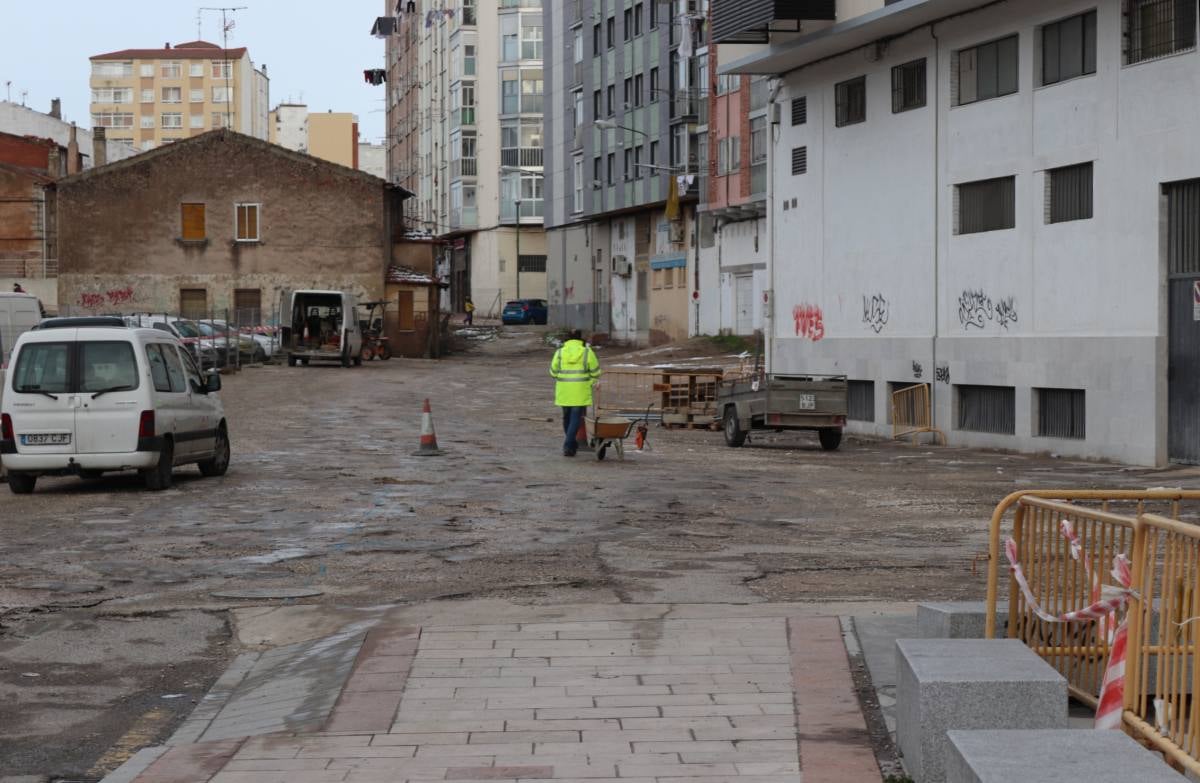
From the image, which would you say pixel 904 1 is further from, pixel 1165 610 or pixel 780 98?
pixel 1165 610

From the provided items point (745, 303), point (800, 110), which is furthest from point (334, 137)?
point (800, 110)

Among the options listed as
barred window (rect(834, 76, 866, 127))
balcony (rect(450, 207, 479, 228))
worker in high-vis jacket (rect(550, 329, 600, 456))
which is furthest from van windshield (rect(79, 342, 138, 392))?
balcony (rect(450, 207, 479, 228))

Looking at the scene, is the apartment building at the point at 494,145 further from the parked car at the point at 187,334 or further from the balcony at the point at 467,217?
the parked car at the point at 187,334

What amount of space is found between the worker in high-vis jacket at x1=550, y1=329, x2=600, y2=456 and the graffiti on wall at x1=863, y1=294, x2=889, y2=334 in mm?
9103

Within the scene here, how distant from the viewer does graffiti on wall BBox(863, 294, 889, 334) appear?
30391 mm

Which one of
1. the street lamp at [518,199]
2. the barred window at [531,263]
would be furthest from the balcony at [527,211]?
the barred window at [531,263]

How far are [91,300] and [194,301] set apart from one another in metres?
3.57

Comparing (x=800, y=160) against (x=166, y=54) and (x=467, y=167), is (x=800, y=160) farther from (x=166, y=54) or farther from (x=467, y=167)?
(x=166, y=54)

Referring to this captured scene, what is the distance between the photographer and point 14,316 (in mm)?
29188

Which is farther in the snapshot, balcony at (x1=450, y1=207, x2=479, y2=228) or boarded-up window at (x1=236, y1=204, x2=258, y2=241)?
balcony at (x1=450, y1=207, x2=479, y2=228)

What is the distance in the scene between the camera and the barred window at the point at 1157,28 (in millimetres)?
22406

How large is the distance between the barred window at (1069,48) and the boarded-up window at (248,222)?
39.5 metres

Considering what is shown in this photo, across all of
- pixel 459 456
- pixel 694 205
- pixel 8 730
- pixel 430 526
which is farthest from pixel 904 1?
pixel 694 205

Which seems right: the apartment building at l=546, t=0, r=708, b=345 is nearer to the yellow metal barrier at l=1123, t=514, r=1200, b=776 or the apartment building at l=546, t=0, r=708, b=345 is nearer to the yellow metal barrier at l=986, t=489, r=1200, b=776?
the yellow metal barrier at l=986, t=489, r=1200, b=776
